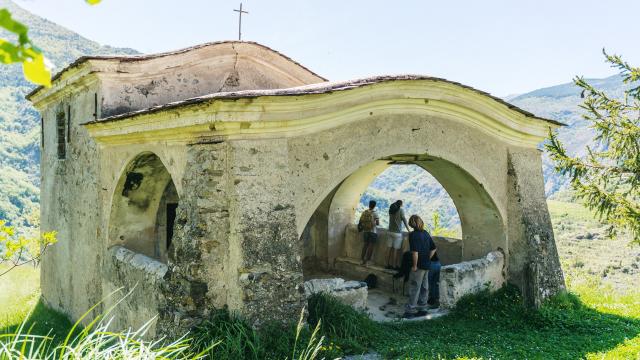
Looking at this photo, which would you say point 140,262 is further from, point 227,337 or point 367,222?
point 367,222

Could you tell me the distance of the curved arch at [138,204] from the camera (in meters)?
8.70

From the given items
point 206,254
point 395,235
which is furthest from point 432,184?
point 206,254

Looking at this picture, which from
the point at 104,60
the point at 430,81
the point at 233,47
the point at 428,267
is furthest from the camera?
the point at 233,47

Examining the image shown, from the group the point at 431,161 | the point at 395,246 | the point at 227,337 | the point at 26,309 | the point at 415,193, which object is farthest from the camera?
the point at 415,193

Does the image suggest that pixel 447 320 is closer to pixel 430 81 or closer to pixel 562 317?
pixel 562 317

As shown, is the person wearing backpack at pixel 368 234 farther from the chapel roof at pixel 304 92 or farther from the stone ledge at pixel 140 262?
the stone ledge at pixel 140 262

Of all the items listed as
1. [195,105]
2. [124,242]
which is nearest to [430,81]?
[195,105]

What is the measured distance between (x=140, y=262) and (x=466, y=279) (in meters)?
4.93

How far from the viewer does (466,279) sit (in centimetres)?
850

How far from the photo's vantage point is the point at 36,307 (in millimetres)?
12297

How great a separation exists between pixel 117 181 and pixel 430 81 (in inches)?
201

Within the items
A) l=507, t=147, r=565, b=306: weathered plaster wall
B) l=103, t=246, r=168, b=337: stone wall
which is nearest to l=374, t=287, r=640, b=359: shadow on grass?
l=507, t=147, r=565, b=306: weathered plaster wall

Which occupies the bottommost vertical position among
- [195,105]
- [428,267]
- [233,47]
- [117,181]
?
[428,267]

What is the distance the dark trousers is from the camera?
28.9 feet
